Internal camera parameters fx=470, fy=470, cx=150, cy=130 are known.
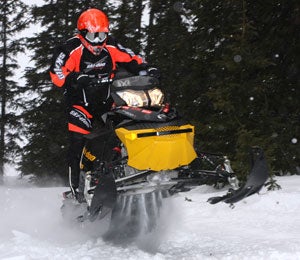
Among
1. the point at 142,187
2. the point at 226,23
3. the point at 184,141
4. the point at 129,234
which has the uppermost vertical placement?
the point at 226,23

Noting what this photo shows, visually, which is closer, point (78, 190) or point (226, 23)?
point (78, 190)

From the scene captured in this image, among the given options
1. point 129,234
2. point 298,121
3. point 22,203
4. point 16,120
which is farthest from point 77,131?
point 16,120

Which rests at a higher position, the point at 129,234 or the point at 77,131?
the point at 77,131

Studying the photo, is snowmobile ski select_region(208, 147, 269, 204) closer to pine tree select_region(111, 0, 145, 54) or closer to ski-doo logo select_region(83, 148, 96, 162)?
ski-doo logo select_region(83, 148, 96, 162)

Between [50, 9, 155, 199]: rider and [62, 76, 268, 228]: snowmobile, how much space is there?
648mm

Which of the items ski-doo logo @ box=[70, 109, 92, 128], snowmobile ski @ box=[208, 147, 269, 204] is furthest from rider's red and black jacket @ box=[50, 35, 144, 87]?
snowmobile ski @ box=[208, 147, 269, 204]

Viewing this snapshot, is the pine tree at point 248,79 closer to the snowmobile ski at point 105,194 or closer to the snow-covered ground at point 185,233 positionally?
the snow-covered ground at point 185,233

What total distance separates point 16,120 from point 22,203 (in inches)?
692

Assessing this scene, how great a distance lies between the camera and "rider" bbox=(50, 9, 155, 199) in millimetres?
5480

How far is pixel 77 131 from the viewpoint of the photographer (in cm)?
578

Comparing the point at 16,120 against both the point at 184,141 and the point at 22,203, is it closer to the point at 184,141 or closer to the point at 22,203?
the point at 22,203

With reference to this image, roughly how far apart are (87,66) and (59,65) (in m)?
0.37

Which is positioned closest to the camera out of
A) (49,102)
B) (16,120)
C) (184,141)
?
(184,141)

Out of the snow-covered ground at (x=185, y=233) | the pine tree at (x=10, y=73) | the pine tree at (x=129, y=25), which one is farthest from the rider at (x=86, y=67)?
the pine tree at (x=10, y=73)
